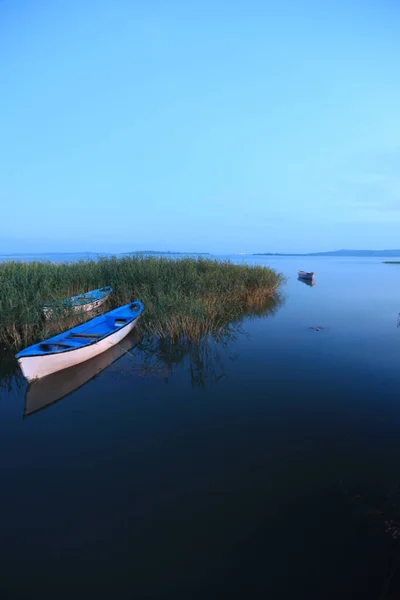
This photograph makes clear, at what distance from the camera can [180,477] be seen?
3984 millimetres

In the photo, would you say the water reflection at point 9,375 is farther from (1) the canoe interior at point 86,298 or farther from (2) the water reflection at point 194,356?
(2) the water reflection at point 194,356

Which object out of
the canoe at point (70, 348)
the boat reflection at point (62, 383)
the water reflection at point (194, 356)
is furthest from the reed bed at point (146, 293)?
the boat reflection at point (62, 383)

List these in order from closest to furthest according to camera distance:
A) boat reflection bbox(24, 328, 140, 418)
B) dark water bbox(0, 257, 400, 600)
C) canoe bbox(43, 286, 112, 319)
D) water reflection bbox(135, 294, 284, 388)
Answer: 1. dark water bbox(0, 257, 400, 600)
2. boat reflection bbox(24, 328, 140, 418)
3. water reflection bbox(135, 294, 284, 388)
4. canoe bbox(43, 286, 112, 319)

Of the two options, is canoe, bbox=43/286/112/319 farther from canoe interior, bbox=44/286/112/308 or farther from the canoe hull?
the canoe hull

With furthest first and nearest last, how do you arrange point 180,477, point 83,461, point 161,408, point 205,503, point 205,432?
point 161,408 → point 205,432 → point 83,461 → point 180,477 → point 205,503

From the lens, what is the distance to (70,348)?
665 centimetres

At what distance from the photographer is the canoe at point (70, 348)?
609 cm

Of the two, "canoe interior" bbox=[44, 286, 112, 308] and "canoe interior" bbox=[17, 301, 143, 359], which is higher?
"canoe interior" bbox=[44, 286, 112, 308]

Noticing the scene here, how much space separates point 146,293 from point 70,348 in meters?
5.68

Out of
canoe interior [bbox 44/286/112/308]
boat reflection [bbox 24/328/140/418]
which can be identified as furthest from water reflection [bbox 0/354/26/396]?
canoe interior [bbox 44/286/112/308]

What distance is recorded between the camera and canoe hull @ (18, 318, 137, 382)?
6.02 m

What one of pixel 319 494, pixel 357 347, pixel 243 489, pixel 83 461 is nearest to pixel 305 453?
pixel 319 494

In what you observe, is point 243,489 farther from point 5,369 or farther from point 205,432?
point 5,369

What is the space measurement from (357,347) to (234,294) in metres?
6.60
